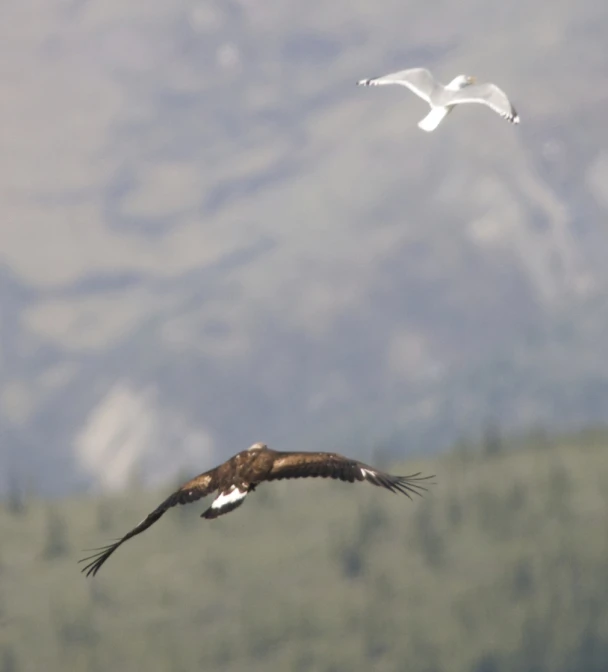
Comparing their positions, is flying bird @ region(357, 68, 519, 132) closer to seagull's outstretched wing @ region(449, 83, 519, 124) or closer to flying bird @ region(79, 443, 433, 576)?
seagull's outstretched wing @ region(449, 83, 519, 124)

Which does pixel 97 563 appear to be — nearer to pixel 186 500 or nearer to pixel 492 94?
pixel 186 500

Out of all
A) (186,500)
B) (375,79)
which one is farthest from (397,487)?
(375,79)

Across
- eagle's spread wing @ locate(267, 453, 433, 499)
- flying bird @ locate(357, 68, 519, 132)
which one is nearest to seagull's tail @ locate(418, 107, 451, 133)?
flying bird @ locate(357, 68, 519, 132)

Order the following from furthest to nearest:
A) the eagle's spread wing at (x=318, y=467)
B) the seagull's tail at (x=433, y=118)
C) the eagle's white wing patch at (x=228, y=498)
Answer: the seagull's tail at (x=433, y=118) → the eagle's spread wing at (x=318, y=467) → the eagle's white wing patch at (x=228, y=498)

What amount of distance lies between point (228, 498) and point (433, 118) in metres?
17.0

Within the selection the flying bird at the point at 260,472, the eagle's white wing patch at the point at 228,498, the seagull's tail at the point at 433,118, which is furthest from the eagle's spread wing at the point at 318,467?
the seagull's tail at the point at 433,118

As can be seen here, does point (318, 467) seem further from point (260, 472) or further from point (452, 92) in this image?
point (452, 92)

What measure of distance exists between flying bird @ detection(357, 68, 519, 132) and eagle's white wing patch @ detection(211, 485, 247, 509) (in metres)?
18.2

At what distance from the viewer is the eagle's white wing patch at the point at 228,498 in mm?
29952

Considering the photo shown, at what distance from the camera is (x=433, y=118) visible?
43.4m

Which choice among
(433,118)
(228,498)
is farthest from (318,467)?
(433,118)

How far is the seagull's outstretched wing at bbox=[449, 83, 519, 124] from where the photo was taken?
46250mm

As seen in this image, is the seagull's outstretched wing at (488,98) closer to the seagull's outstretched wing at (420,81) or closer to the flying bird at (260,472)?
the seagull's outstretched wing at (420,81)

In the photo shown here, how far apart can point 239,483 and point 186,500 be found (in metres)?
1.29
